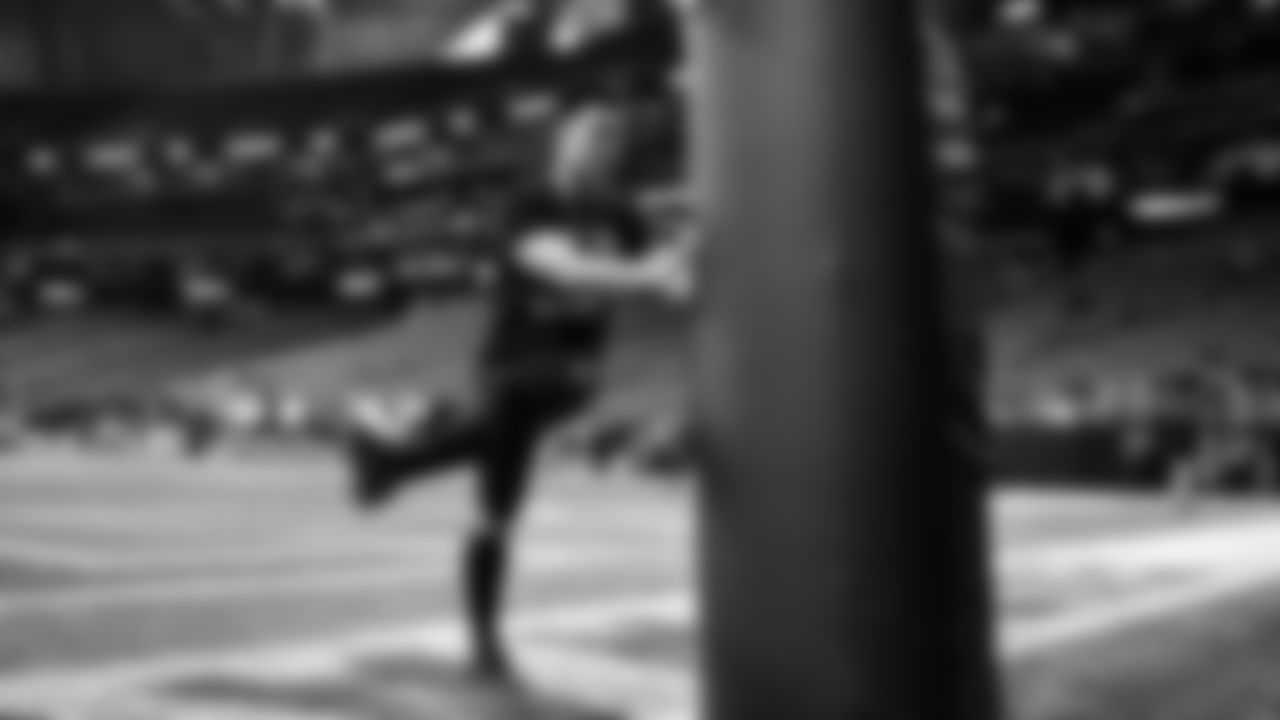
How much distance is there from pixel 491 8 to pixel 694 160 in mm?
33860

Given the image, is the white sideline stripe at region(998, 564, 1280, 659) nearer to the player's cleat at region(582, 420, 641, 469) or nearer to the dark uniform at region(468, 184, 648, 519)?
the dark uniform at region(468, 184, 648, 519)

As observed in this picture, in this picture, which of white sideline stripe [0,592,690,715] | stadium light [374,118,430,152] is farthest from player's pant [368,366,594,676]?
stadium light [374,118,430,152]

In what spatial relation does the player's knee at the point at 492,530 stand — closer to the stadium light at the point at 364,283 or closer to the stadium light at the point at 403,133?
the stadium light at the point at 403,133

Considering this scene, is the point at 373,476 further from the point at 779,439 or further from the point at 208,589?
the point at 208,589

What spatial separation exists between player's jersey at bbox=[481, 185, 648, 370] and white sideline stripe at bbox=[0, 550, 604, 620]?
7.32 ft

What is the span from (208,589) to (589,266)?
3.05 meters

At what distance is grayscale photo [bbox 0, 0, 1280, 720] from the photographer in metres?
1.79

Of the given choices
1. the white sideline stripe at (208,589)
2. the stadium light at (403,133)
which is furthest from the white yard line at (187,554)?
the stadium light at (403,133)

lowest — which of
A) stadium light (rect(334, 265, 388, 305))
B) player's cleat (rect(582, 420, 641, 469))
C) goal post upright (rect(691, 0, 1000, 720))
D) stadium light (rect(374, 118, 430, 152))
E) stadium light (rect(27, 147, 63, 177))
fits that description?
goal post upright (rect(691, 0, 1000, 720))

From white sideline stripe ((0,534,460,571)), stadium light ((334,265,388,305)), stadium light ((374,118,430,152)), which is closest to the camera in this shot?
white sideline stripe ((0,534,460,571))

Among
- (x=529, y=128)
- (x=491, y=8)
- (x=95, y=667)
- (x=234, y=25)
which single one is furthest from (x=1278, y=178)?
(x=234, y=25)

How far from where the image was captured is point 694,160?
1.97 metres

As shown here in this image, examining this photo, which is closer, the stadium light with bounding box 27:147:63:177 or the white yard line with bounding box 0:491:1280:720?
the white yard line with bounding box 0:491:1280:720

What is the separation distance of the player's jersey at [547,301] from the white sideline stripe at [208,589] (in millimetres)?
2232
